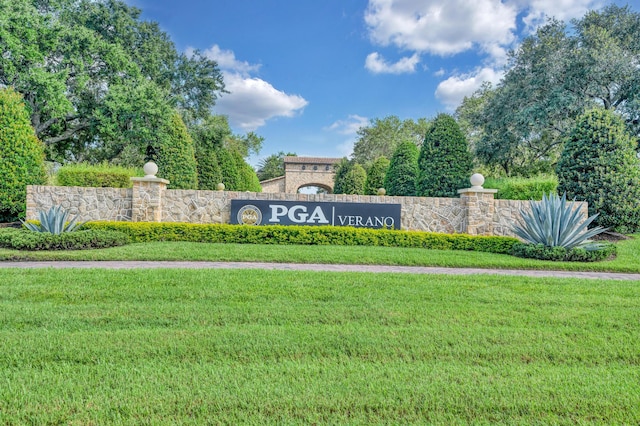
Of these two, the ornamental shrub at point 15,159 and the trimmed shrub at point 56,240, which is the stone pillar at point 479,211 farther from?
the ornamental shrub at point 15,159

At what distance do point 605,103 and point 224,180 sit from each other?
19.0 meters

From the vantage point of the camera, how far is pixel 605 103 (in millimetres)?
16922

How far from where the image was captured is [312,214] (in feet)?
34.6

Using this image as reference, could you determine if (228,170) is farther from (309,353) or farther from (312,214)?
(309,353)

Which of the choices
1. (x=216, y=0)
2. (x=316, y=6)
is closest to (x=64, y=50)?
(x=216, y=0)

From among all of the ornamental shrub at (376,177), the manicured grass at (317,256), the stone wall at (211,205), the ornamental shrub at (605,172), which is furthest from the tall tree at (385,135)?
the manicured grass at (317,256)

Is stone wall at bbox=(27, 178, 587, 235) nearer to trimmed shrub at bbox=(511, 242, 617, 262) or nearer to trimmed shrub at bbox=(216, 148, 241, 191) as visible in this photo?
trimmed shrub at bbox=(511, 242, 617, 262)

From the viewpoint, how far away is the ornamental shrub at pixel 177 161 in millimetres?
14883

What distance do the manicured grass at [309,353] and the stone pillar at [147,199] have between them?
547cm

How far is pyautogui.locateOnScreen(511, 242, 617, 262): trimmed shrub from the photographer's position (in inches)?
303

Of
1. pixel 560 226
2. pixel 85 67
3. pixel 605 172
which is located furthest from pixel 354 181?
pixel 560 226

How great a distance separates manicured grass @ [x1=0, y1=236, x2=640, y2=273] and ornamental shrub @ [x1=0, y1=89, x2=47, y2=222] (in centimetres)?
433

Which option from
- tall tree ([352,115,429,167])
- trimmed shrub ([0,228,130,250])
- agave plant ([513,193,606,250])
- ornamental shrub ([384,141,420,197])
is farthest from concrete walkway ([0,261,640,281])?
tall tree ([352,115,429,167])

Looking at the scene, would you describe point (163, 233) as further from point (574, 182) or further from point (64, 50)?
point (64, 50)
